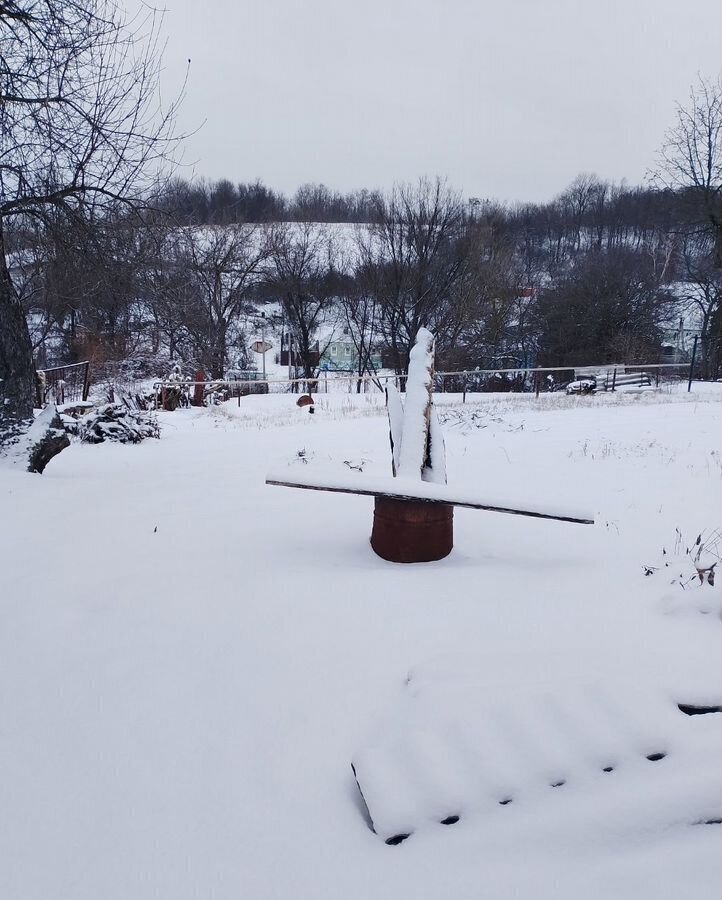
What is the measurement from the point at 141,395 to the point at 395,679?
1606 centimetres

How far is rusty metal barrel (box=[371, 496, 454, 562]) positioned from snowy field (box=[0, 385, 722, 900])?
0.40 feet

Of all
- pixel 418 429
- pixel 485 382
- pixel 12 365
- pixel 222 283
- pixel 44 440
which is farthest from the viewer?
pixel 222 283

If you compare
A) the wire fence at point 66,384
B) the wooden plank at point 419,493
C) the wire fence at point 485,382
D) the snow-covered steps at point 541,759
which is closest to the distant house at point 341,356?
the wire fence at point 485,382

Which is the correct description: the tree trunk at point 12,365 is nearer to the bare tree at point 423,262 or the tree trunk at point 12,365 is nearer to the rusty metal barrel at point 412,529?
the rusty metal barrel at point 412,529

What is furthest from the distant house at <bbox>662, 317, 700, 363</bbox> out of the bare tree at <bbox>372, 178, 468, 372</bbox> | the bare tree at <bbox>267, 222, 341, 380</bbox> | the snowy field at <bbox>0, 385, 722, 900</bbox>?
the snowy field at <bbox>0, 385, 722, 900</bbox>

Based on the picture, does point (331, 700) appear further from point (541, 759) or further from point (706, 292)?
point (706, 292)

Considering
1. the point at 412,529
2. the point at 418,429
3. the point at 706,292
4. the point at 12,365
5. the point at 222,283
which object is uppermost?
the point at 222,283

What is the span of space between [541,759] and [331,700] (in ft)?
2.54

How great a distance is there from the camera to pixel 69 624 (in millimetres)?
2672

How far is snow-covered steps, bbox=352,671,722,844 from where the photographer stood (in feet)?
5.14

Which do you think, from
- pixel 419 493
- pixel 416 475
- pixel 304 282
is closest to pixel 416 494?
pixel 419 493

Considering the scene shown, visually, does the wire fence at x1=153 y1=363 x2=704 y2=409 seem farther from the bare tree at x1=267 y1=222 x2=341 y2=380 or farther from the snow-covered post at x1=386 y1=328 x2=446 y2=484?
the snow-covered post at x1=386 y1=328 x2=446 y2=484

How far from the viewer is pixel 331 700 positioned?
2082 mm

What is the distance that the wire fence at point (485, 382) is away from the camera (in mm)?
19094
